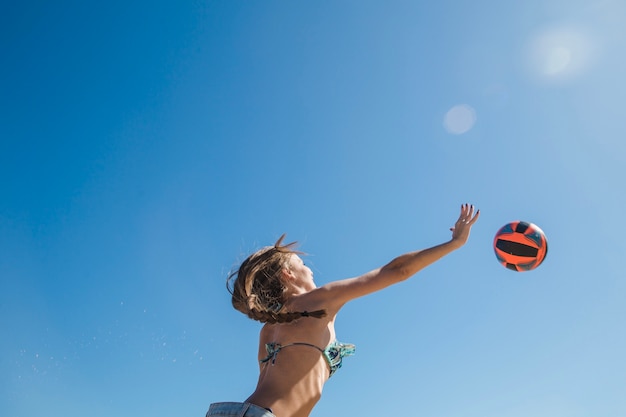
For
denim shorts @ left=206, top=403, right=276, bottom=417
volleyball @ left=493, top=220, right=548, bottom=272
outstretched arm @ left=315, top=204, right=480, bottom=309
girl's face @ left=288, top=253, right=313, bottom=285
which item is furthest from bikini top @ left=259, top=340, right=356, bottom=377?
volleyball @ left=493, top=220, right=548, bottom=272

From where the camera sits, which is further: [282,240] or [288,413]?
[282,240]

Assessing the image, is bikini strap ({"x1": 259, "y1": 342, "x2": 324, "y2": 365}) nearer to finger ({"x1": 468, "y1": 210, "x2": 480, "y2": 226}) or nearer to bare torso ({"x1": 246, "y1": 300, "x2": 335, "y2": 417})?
bare torso ({"x1": 246, "y1": 300, "x2": 335, "y2": 417})

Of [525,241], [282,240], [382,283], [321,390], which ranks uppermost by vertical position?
[525,241]

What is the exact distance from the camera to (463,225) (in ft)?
12.3

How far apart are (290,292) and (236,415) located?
122cm

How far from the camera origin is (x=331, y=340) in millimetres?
3617

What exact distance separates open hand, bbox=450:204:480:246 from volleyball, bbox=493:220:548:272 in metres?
3.46

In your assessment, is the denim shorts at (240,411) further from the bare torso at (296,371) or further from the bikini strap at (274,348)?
the bikini strap at (274,348)

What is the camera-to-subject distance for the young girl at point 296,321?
312 cm

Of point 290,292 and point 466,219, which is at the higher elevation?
point 466,219

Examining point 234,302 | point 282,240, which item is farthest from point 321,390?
point 282,240

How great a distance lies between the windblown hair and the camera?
12.5 feet

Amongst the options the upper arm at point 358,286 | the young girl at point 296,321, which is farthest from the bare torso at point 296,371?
the upper arm at point 358,286

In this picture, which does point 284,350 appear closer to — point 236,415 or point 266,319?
point 266,319
